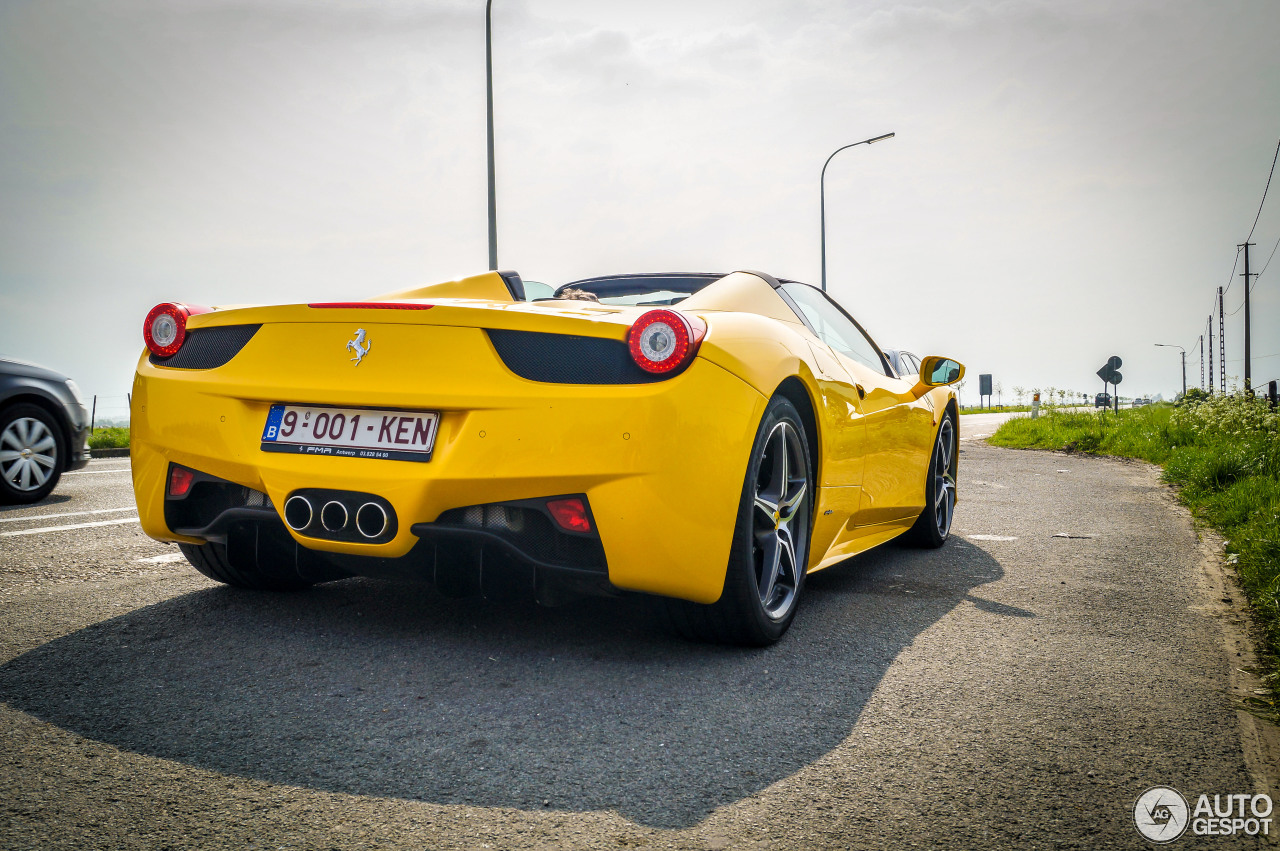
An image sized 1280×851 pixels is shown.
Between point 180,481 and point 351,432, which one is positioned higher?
point 351,432

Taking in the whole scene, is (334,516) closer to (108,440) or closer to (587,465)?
(587,465)

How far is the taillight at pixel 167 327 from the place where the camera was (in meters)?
3.08

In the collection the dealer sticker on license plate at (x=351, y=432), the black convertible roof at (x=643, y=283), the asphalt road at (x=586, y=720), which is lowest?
the asphalt road at (x=586, y=720)

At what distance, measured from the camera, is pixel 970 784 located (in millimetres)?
2066

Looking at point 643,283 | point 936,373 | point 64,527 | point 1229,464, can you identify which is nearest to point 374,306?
point 643,283

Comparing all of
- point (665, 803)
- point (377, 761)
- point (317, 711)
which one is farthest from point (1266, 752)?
point (317, 711)

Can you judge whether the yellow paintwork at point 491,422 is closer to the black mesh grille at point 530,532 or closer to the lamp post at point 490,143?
the black mesh grille at point 530,532

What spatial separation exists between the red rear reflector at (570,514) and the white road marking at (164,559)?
2435 mm

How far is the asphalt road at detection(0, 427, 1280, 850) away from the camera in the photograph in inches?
72.4

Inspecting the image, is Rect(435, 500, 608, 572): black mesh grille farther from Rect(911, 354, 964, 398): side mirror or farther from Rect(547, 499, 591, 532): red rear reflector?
Rect(911, 354, 964, 398): side mirror

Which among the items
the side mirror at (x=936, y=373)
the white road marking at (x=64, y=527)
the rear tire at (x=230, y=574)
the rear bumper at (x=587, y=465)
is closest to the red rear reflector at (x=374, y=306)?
the rear bumper at (x=587, y=465)

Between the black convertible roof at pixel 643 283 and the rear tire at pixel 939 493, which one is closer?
the black convertible roof at pixel 643 283

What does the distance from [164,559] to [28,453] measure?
3291 millimetres

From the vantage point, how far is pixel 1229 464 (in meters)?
7.79
